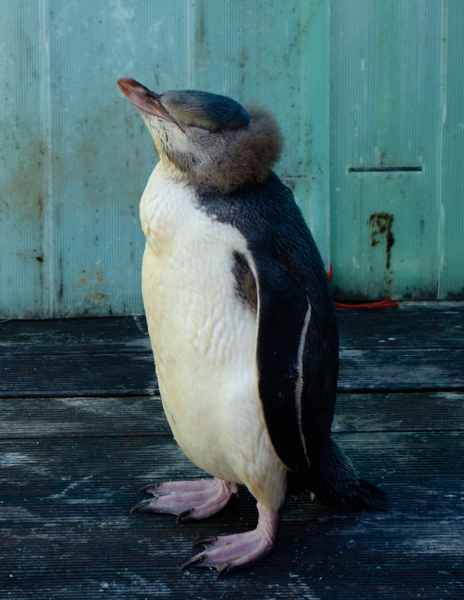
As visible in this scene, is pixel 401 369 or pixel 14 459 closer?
pixel 14 459

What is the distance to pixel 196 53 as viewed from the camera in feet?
11.5

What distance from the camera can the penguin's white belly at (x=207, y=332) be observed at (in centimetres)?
135

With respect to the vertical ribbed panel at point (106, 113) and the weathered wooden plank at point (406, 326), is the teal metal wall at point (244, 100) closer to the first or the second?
the vertical ribbed panel at point (106, 113)

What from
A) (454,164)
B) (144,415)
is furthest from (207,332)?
(454,164)

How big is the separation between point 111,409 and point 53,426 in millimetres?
210

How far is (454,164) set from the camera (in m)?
3.67

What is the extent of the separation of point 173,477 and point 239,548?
420 millimetres

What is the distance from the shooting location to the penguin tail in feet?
4.92

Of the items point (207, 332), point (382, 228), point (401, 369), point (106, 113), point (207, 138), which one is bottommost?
point (401, 369)

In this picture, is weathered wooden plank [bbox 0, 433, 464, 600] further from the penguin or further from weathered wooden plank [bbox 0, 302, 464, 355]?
weathered wooden plank [bbox 0, 302, 464, 355]

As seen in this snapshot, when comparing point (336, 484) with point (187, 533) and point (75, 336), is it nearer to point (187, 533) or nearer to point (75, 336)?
point (187, 533)

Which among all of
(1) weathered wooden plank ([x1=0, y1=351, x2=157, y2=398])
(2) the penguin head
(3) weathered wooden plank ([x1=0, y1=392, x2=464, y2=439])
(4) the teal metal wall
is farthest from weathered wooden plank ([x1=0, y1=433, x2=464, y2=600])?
(4) the teal metal wall

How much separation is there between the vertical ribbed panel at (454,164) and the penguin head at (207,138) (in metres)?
2.51

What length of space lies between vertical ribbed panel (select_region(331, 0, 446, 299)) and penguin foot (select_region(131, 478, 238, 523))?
2.22 m
